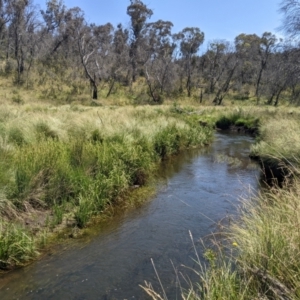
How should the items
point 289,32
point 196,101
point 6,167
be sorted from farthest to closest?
point 196,101
point 289,32
point 6,167

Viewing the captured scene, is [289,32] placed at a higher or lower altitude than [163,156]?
higher

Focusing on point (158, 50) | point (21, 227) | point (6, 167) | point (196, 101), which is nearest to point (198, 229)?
point (21, 227)

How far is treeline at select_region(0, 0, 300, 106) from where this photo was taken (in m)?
35.6

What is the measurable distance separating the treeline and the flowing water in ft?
78.9

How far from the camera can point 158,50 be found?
1918 inches

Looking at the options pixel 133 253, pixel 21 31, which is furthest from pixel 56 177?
pixel 21 31

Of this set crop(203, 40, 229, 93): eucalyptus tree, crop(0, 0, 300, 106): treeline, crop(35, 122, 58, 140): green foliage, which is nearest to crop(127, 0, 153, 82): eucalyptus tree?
crop(0, 0, 300, 106): treeline

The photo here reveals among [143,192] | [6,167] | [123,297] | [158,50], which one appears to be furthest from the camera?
[158,50]

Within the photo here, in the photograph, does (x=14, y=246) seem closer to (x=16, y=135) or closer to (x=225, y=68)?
(x=16, y=135)

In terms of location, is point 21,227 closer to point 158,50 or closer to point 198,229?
point 198,229

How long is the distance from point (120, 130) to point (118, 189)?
133 inches

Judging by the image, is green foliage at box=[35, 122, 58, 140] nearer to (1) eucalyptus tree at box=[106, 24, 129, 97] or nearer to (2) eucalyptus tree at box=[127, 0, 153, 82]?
(1) eucalyptus tree at box=[106, 24, 129, 97]

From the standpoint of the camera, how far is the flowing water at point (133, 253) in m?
4.30

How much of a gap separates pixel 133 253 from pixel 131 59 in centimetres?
4112
